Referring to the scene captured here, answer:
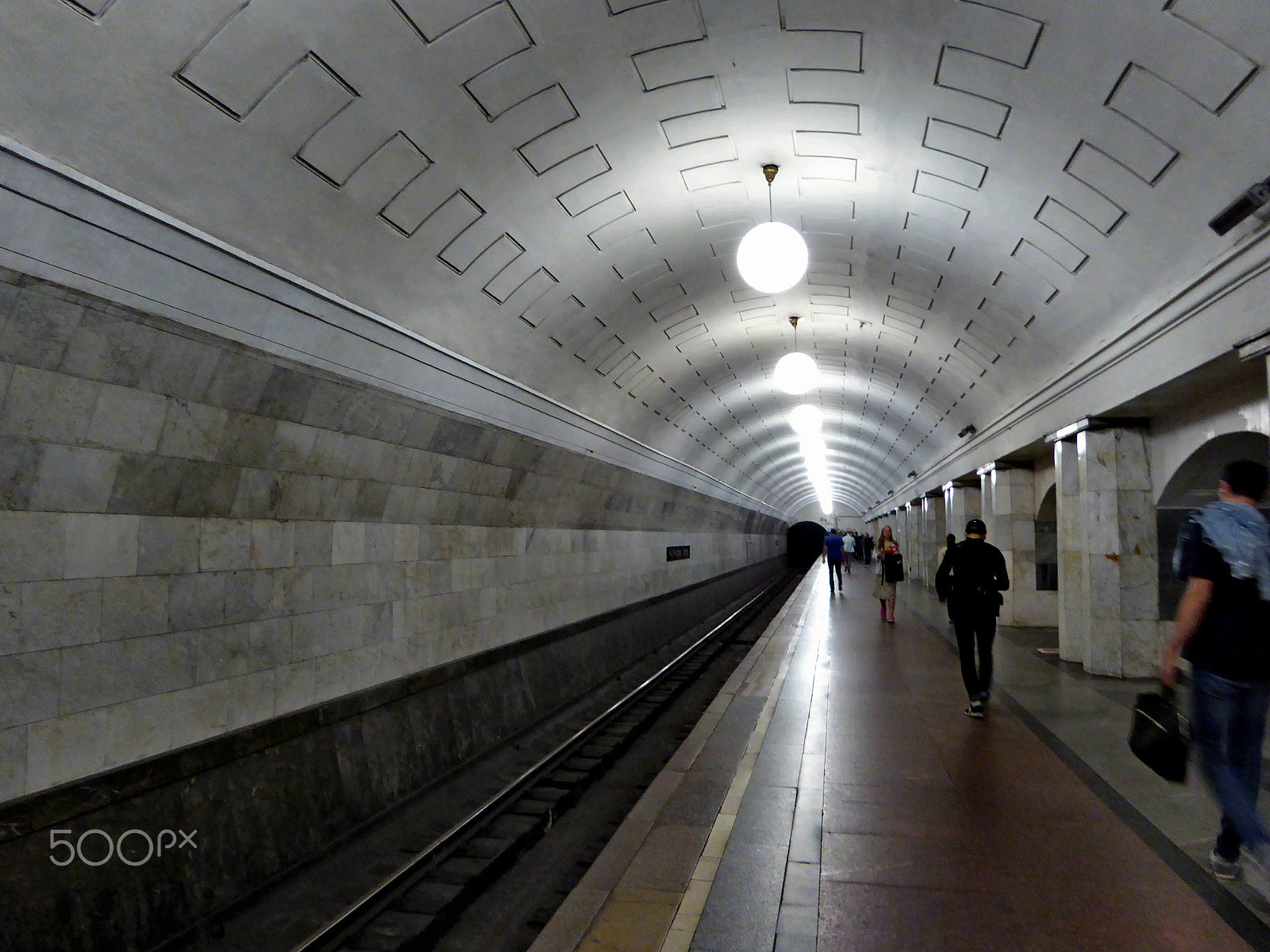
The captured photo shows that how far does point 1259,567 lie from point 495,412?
6.77m

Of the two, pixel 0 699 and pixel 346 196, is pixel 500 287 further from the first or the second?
pixel 0 699

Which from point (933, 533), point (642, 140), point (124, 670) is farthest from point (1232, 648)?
point (933, 533)

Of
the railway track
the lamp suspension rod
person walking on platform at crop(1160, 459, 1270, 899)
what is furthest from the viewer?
the lamp suspension rod

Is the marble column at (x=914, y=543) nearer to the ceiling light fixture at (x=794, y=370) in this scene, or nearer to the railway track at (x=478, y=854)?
the ceiling light fixture at (x=794, y=370)

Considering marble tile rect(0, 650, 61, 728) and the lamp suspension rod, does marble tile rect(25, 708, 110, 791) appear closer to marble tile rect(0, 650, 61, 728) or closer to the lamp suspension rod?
marble tile rect(0, 650, 61, 728)

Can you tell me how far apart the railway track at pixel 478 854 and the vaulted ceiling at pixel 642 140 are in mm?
3953

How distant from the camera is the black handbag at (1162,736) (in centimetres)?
351

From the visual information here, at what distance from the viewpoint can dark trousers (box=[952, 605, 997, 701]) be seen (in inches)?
269

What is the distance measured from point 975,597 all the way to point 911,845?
3.12 meters

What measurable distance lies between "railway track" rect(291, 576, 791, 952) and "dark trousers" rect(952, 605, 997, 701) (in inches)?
134

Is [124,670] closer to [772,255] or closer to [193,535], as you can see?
[193,535]

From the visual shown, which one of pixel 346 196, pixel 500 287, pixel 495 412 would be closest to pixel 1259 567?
pixel 346 196

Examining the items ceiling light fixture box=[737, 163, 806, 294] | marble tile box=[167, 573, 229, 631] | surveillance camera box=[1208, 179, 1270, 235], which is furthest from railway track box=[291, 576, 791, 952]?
surveillance camera box=[1208, 179, 1270, 235]

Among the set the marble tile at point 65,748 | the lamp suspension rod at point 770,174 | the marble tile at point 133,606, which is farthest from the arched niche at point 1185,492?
the marble tile at point 65,748
